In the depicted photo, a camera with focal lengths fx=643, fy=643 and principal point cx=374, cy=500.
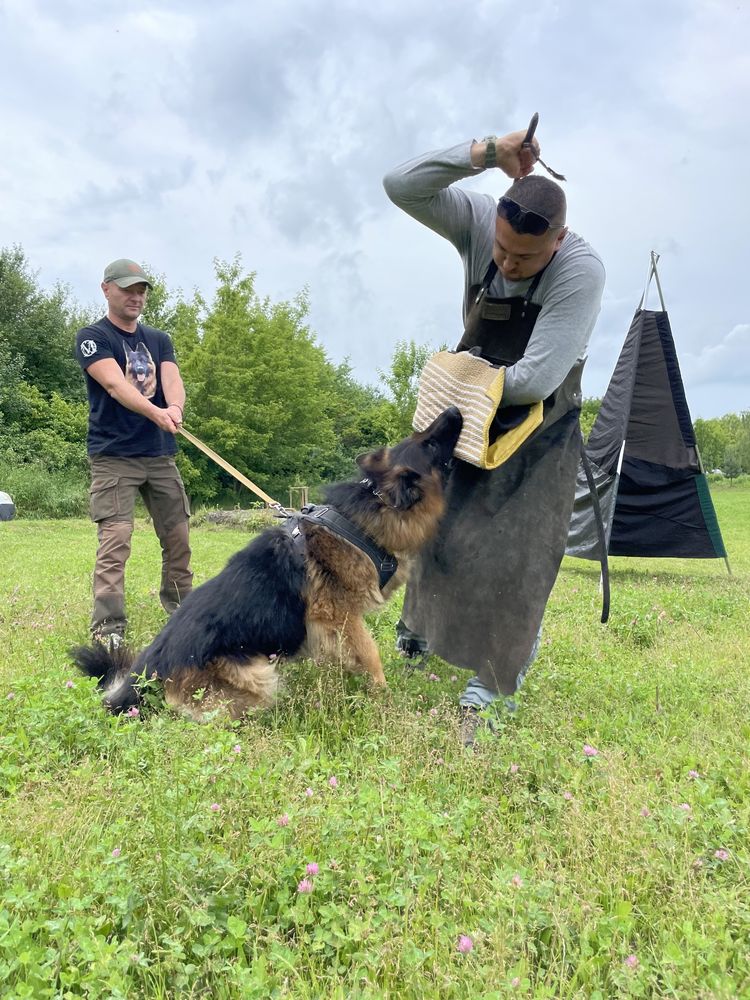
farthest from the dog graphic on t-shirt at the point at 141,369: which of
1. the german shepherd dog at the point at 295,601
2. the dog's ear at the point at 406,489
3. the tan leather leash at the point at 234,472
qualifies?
the dog's ear at the point at 406,489

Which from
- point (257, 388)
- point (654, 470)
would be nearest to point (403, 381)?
point (257, 388)

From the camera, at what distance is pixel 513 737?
295 centimetres

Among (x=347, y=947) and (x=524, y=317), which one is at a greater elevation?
(x=524, y=317)

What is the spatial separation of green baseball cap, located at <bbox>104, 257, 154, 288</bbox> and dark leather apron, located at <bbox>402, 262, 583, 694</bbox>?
2689mm

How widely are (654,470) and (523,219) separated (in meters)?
7.94

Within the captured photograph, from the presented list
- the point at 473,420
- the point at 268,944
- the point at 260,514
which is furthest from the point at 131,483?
the point at 260,514

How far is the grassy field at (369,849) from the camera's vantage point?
1.60 m

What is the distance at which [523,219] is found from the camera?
269cm

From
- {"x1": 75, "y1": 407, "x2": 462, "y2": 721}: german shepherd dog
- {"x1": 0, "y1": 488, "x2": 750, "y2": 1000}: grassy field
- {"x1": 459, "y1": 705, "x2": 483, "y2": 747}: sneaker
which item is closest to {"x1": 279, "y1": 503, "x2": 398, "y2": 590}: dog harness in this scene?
{"x1": 75, "y1": 407, "x2": 462, "y2": 721}: german shepherd dog

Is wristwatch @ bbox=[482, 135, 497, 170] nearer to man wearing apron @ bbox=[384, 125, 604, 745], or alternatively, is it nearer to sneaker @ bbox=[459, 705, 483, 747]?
man wearing apron @ bbox=[384, 125, 604, 745]

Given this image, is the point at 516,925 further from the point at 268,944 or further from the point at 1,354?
the point at 1,354

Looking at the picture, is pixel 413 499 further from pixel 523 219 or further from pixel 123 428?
pixel 123 428

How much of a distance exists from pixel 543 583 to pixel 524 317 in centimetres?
133

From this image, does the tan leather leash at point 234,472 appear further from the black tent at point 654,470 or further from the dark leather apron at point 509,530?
the black tent at point 654,470
